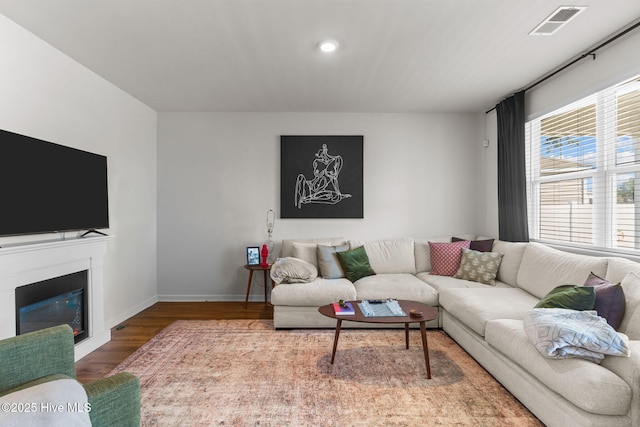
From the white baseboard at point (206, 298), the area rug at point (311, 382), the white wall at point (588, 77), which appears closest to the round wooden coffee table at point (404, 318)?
the area rug at point (311, 382)

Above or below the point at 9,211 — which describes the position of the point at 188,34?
above

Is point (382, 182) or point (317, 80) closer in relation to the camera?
point (317, 80)

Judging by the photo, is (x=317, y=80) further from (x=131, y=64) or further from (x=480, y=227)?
(x=480, y=227)

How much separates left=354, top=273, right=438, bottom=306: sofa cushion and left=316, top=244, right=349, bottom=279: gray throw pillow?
288mm

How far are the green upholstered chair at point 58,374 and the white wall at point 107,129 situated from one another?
1.62 metres

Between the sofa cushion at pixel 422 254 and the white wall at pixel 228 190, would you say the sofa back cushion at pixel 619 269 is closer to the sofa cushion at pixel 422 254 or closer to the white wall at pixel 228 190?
the sofa cushion at pixel 422 254

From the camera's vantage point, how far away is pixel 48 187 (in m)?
2.68

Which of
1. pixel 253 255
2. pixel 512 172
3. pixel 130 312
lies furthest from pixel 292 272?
pixel 512 172

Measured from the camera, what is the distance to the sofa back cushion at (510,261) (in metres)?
3.69

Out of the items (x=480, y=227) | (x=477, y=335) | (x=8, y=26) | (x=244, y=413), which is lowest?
(x=244, y=413)

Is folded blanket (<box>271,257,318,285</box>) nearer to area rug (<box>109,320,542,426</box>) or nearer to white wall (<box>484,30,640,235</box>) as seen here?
area rug (<box>109,320,542,426</box>)

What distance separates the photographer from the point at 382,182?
492cm

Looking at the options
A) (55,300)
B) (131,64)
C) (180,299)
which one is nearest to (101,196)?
(55,300)

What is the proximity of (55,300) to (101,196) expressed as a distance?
98 cm
